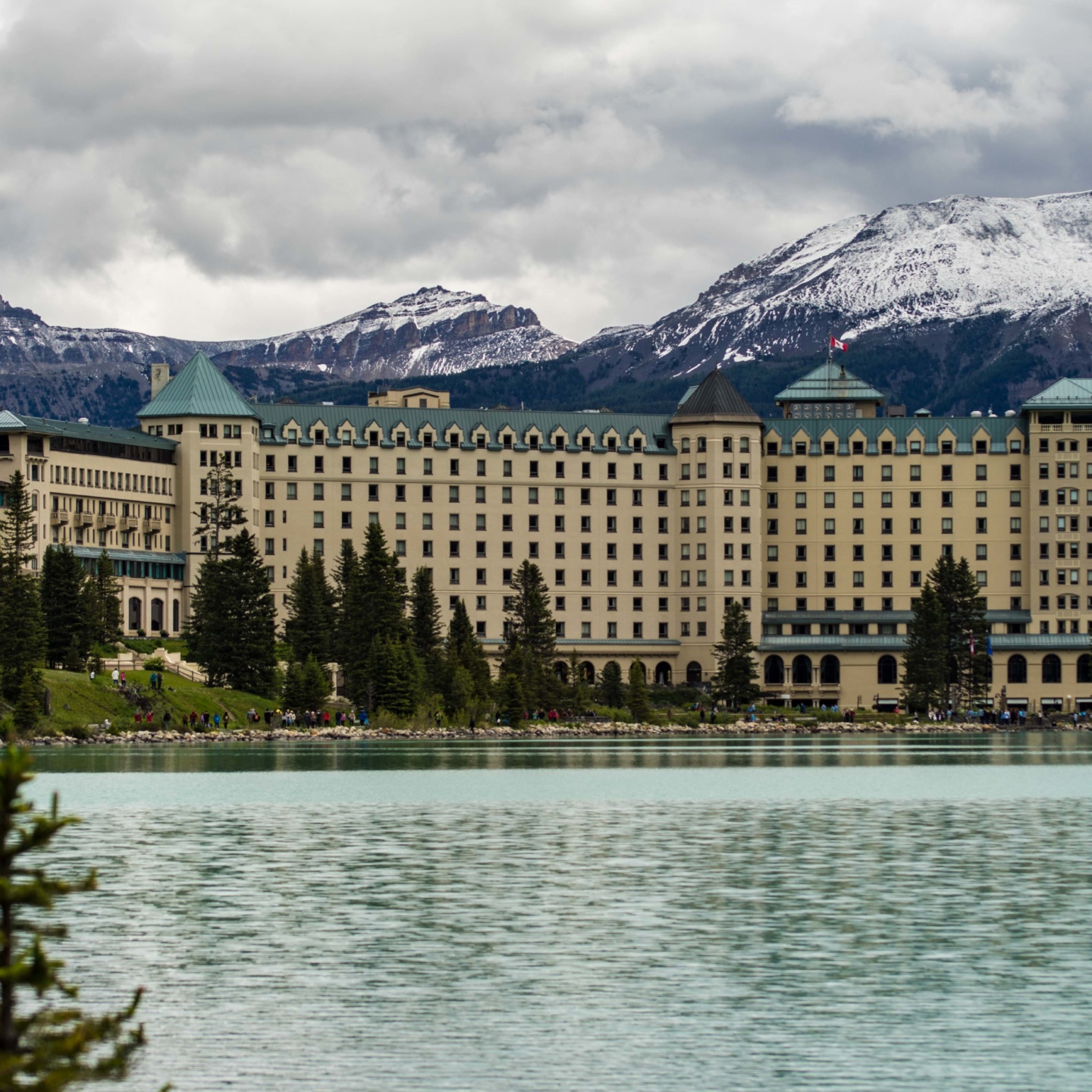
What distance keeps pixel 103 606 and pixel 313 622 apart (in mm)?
17310

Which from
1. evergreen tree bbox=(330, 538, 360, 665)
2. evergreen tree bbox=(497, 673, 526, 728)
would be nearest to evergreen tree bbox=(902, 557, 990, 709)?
evergreen tree bbox=(497, 673, 526, 728)

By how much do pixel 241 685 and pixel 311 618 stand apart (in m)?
14.3

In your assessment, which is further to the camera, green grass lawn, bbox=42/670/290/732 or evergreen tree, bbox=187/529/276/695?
evergreen tree, bbox=187/529/276/695

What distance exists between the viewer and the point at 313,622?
163 m

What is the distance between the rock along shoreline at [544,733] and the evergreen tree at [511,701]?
118cm

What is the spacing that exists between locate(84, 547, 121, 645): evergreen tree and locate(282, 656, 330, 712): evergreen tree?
46.3 ft

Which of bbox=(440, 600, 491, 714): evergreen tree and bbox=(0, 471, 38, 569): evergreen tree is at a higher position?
bbox=(0, 471, 38, 569): evergreen tree

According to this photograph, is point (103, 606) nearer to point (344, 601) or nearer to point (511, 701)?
point (344, 601)

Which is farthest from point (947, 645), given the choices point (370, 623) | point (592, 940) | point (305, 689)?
point (592, 940)

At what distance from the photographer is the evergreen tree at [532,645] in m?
170

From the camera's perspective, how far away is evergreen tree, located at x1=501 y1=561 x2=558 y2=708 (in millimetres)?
169625

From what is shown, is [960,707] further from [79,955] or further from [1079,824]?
[79,955]

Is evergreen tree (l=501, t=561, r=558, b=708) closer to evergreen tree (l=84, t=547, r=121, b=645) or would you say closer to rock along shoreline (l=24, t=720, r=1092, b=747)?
rock along shoreline (l=24, t=720, r=1092, b=747)

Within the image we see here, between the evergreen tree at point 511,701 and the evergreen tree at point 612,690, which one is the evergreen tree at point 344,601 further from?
the evergreen tree at point 612,690
